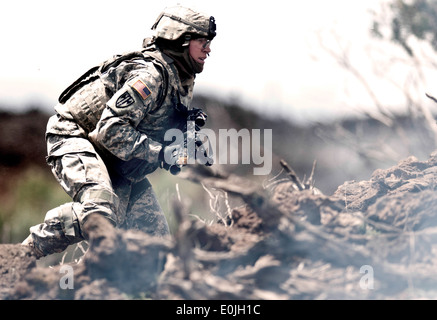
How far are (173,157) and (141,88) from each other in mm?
557

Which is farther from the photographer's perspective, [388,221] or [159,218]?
[159,218]

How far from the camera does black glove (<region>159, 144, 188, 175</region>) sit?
6883 mm

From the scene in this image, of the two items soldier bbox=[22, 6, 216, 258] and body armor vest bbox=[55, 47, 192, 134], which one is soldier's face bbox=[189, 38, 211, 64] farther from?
body armor vest bbox=[55, 47, 192, 134]

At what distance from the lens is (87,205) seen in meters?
6.56

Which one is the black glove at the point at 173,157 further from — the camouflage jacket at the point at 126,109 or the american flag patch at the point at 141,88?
the american flag patch at the point at 141,88

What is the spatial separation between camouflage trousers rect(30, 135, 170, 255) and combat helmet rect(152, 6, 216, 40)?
1.00 metres

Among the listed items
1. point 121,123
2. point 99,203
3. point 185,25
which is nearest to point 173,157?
point 121,123

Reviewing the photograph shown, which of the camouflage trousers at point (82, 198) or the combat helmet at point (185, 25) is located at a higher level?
the combat helmet at point (185, 25)

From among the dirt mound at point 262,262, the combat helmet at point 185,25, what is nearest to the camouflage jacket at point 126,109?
the combat helmet at point 185,25

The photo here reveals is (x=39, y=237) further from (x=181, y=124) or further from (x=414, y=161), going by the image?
(x=414, y=161)

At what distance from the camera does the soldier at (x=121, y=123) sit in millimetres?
6719

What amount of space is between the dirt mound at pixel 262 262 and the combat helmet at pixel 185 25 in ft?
5.34
